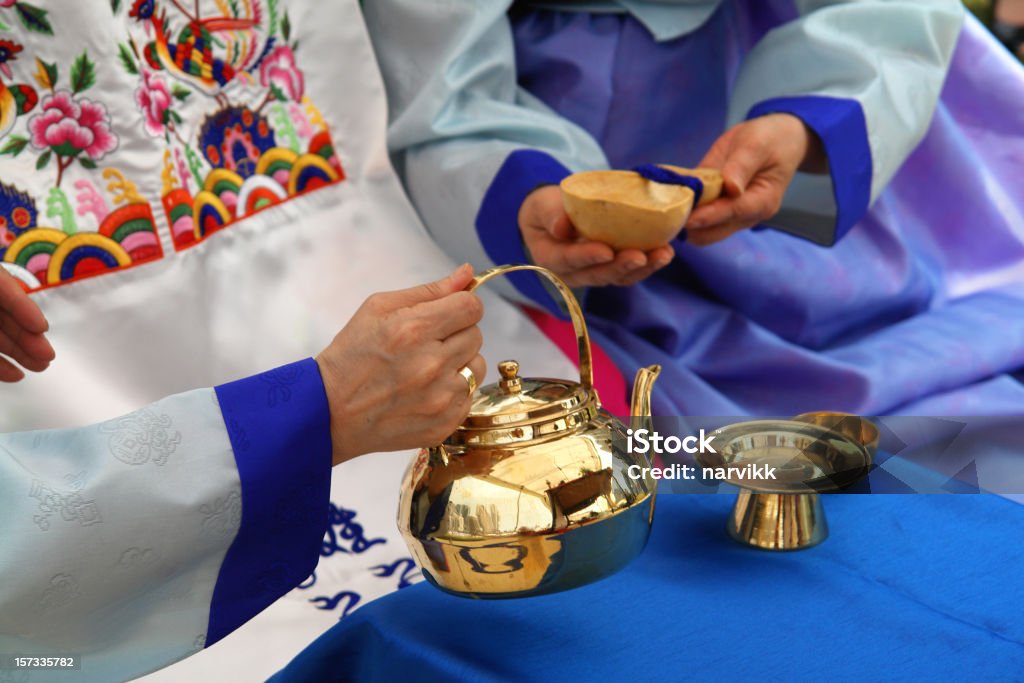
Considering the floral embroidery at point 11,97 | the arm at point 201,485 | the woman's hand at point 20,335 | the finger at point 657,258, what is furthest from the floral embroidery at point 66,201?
the finger at point 657,258

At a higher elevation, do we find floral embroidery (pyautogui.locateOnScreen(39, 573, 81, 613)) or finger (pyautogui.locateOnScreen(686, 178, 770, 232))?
finger (pyautogui.locateOnScreen(686, 178, 770, 232))

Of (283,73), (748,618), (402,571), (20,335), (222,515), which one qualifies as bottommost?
(402,571)

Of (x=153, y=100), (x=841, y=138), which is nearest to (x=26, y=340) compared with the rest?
(x=153, y=100)

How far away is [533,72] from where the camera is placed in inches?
64.3

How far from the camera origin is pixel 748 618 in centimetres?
80

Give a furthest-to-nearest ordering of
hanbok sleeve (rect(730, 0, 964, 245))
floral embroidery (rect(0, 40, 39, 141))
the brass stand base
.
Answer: hanbok sleeve (rect(730, 0, 964, 245))
floral embroidery (rect(0, 40, 39, 141))
the brass stand base

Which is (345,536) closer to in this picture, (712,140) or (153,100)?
(153,100)

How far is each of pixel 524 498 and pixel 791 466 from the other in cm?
28

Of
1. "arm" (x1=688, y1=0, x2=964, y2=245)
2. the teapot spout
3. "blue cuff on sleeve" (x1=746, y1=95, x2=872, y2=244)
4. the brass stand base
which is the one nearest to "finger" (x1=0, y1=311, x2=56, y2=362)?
the teapot spout

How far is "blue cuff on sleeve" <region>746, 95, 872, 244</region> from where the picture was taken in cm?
142

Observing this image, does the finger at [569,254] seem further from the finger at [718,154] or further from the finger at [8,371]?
the finger at [8,371]

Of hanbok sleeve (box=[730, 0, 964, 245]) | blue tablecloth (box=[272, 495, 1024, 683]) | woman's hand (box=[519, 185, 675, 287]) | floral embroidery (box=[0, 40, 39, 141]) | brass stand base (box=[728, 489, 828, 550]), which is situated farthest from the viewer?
hanbok sleeve (box=[730, 0, 964, 245])

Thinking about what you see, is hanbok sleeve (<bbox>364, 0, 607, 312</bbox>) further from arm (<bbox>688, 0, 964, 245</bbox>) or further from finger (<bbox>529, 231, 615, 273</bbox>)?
arm (<bbox>688, 0, 964, 245</bbox>)

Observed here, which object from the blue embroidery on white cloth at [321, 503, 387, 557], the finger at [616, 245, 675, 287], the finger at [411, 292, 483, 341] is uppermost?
the finger at [411, 292, 483, 341]
